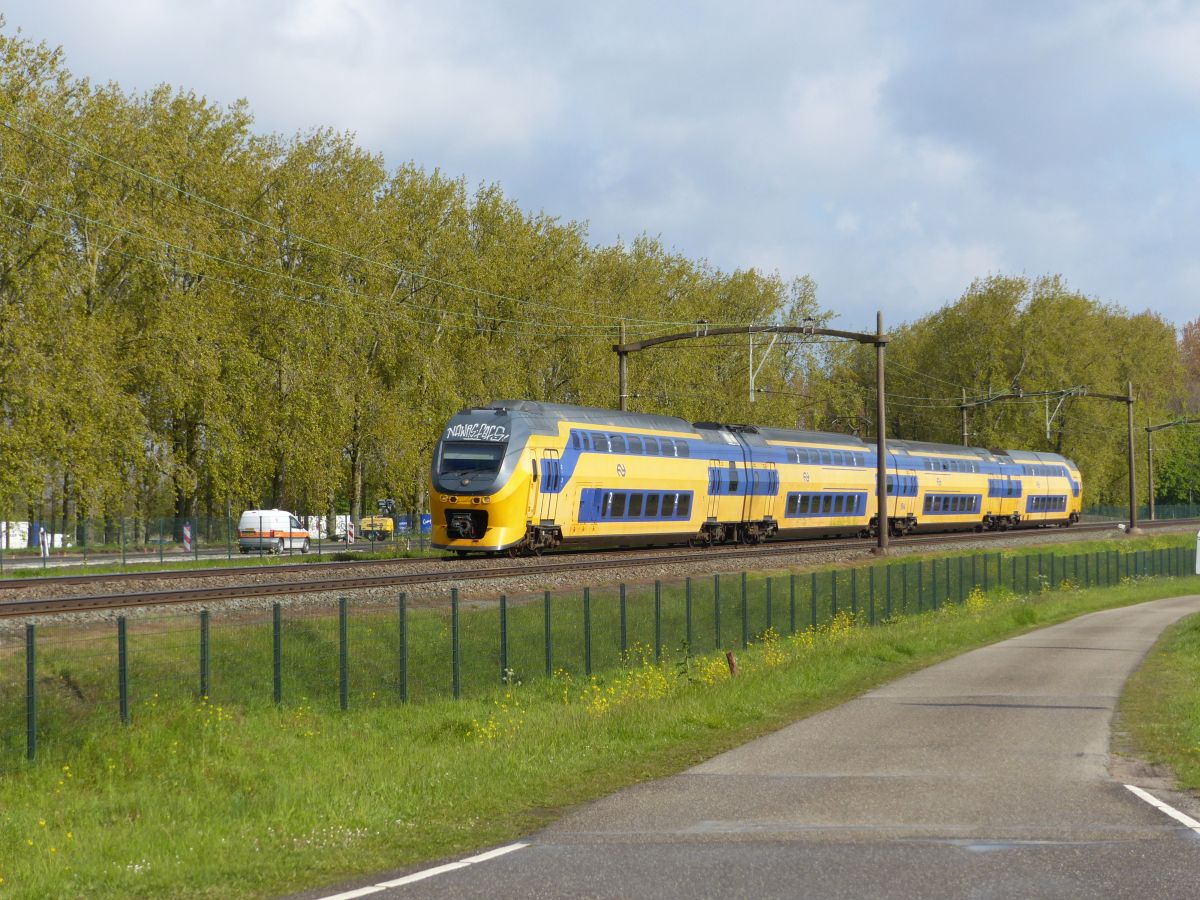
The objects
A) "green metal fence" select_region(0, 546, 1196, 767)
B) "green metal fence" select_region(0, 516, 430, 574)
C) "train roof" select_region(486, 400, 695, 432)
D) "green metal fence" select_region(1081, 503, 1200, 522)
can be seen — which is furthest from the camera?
"green metal fence" select_region(1081, 503, 1200, 522)

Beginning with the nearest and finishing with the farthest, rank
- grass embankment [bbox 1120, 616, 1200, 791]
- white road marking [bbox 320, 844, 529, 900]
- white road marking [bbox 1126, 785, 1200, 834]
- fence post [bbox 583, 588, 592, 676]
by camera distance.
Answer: white road marking [bbox 320, 844, 529, 900], white road marking [bbox 1126, 785, 1200, 834], grass embankment [bbox 1120, 616, 1200, 791], fence post [bbox 583, 588, 592, 676]

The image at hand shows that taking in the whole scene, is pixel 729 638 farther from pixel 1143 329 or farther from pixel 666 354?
pixel 1143 329

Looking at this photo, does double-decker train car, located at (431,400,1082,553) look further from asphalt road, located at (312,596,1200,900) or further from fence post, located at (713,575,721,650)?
asphalt road, located at (312,596,1200,900)

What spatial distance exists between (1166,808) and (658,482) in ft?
114

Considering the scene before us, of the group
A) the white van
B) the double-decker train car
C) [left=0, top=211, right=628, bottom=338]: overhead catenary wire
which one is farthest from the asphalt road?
the white van

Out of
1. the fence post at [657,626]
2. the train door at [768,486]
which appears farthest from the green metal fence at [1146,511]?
the fence post at [657,626]

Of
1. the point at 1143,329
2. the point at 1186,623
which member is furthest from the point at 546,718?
the point at 1143,329

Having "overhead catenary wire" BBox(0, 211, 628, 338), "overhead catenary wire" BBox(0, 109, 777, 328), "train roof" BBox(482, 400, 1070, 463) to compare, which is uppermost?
"overhead catenary wire" BBox(0, 109, 777, 328)

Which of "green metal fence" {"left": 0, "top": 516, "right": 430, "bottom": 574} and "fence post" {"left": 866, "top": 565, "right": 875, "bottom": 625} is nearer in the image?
"fence post" {"left": 866, "top": 565, "right": 875, "bottom": 625}

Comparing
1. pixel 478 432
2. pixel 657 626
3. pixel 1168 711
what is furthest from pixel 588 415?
pixel 1168 711

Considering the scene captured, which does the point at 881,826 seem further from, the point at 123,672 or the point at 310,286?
the point at 310,286

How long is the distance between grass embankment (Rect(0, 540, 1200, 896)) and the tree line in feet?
95.5

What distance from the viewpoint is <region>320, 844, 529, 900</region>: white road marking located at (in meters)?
9.80

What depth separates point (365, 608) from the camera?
1083 inches
